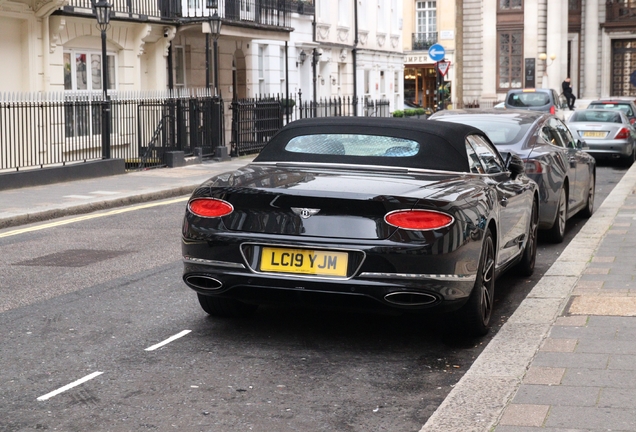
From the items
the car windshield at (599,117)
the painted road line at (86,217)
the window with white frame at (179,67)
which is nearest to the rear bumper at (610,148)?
the car windshield at (599,117)

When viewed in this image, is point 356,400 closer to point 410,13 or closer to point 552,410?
point 552,410

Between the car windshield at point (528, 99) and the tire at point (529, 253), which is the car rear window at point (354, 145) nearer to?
the tire at point (529, 253)

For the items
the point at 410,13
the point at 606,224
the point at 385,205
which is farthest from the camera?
the point at 410,13

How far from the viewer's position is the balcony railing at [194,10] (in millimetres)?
25516

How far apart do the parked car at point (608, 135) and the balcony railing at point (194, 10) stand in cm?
1007

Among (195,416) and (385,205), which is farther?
(385,205)

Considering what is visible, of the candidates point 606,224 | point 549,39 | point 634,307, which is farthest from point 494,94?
point 634,307

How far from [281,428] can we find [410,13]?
71.3 metres

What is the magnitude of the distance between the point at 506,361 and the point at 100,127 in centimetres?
1591

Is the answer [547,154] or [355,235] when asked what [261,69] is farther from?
[355,235]

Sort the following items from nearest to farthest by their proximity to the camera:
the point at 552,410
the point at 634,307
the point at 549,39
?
the point at 552,410
the point at 634,307
the point at 549,39

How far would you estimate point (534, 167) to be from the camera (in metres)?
10.4

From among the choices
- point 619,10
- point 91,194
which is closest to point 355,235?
point 91,194

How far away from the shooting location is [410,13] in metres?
73.9
